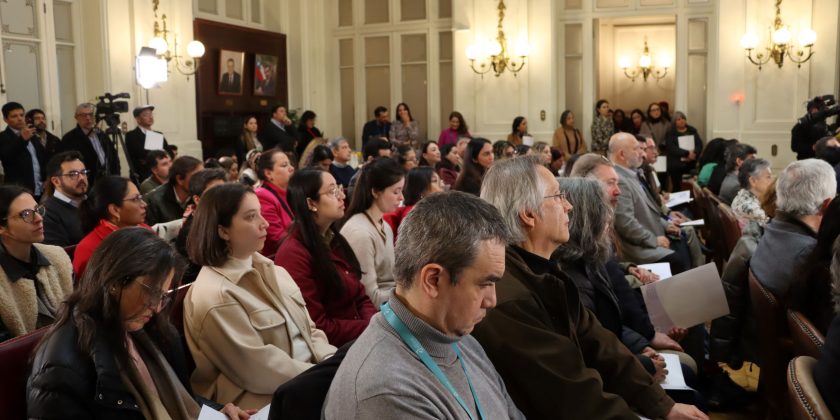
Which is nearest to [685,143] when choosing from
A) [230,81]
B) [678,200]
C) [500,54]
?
[500,54]

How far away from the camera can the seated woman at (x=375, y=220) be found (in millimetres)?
3934

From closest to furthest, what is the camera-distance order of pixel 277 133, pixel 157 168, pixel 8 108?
pixel 157 168 → pixel 8 108 → pixel 277 133

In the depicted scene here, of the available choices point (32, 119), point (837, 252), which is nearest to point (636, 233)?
point (837, 252)

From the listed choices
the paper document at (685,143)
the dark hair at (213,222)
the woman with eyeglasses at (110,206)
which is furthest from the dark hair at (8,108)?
the paper document at (685,143)

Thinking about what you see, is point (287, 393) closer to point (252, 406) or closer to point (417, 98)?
point (252, 406)

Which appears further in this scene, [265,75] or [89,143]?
[265,75]

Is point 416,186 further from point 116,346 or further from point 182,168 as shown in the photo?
point 116,346

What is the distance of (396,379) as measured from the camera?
1.55 metres

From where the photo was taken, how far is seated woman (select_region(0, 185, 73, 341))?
3057 mm

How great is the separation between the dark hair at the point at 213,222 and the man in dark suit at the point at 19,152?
510cm

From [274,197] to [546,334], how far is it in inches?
125

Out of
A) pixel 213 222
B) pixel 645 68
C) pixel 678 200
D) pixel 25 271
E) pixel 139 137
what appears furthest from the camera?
pixel 645 68

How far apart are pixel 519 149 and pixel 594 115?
14.6 ft

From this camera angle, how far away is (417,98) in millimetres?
13156
